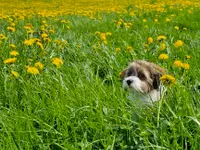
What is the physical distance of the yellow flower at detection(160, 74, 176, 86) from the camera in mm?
2584

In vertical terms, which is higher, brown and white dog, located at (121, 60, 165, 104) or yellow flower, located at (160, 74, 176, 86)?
yellow flower, located at (160, 74, 176, 86)

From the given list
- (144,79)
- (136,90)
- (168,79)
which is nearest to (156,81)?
(144,79)

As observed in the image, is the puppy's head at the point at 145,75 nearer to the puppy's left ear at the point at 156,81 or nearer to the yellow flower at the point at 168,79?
the puppy's left ear at the point at 156,81

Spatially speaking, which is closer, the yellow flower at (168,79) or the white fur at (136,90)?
the yellow flower at (168,79)

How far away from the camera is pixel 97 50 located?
4684 mm

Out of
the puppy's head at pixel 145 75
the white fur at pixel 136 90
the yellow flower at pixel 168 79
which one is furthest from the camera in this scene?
the puppy's head at pixel 145 75

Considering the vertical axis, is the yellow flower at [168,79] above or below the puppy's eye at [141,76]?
above

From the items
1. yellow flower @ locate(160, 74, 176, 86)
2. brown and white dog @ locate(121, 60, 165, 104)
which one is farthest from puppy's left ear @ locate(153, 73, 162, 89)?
yellow flower @ locate(160, 74, 176, 86)

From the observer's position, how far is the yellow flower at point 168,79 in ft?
8.48

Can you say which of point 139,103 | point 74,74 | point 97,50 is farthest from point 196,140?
point 97,50

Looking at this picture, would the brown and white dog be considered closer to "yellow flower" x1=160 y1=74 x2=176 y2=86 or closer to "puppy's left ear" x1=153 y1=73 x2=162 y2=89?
"puppy's left ear" x1=153 y1=73 x2=162 y2=89

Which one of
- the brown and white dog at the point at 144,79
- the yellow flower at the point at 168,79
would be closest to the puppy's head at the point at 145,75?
the brown and white dog at the point at 144,79

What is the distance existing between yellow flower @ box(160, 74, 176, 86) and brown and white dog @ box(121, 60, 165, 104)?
1.95 feet

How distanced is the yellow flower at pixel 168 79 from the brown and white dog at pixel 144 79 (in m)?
0.60
